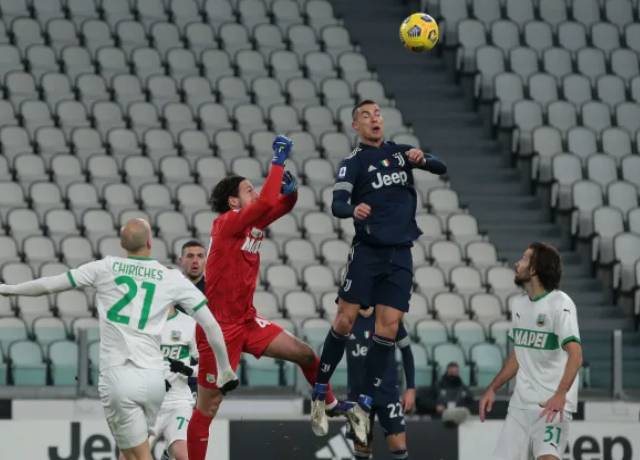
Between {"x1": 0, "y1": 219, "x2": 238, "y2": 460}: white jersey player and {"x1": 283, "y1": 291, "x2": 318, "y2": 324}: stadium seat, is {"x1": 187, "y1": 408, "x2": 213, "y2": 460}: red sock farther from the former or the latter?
{"x1": 283, "y1": 291, "x2": 318, "y2": 324}: stadium seat

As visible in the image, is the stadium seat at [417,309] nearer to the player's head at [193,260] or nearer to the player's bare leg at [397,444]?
the player's bare leg at [397,444]

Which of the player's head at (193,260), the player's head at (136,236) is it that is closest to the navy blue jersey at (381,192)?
the player's head at (136,236)

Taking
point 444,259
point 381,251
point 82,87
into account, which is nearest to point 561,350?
point 381,251

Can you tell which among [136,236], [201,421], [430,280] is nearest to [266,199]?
[136,236]

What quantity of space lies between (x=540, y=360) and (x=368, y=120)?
214cm

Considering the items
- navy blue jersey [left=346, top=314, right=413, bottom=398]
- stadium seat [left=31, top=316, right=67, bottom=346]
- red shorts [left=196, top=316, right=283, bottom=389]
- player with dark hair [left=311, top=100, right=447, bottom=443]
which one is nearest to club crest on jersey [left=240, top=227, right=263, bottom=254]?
red shorts [left=196, top=316, right=283, bottom=389]

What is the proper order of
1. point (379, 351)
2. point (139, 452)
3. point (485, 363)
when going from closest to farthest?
point (139, 452) < point (379, 351) < point (485, 363)

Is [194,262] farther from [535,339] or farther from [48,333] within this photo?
[48,333]

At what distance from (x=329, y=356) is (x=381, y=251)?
2.84 feet

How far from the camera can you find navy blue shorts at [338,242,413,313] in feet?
36.9

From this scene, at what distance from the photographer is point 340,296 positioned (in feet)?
37.3

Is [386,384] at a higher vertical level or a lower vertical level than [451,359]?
higher

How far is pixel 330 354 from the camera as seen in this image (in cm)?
1142

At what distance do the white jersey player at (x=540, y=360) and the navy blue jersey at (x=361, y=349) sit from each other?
1229 mm
